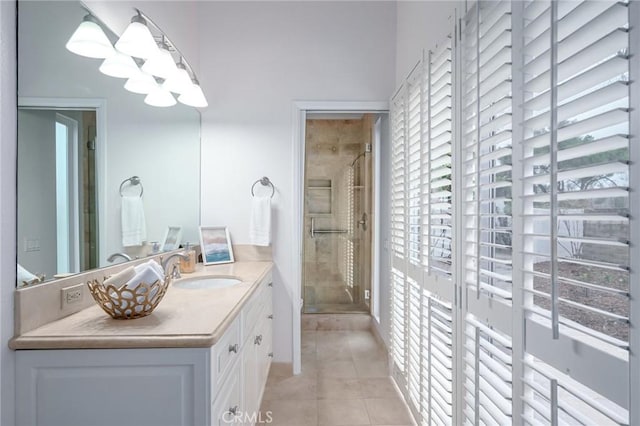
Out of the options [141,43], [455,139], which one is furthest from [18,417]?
[455,139]

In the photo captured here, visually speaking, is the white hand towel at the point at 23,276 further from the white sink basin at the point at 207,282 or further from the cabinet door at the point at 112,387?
the white sink basin at the point at 207,282

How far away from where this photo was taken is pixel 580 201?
840mm

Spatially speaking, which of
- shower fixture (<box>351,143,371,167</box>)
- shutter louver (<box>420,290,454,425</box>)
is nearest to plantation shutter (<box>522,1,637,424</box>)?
shutter louver (<box>420,290,454,425</box>)

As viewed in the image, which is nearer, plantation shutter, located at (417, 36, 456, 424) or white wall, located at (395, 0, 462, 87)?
plantation shutter, located at (417, 36, 456, 424)

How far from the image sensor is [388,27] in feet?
8.69

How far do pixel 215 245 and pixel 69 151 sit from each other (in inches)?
54.9

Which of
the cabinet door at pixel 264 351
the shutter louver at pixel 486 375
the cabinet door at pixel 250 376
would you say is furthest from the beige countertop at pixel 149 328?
the shutter louver at pixel 486 375

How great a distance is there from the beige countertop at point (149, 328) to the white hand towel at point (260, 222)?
110cm

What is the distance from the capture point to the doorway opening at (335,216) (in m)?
3.89

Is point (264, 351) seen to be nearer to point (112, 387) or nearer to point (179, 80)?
point (112, 387)

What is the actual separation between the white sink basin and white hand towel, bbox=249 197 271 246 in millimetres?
518

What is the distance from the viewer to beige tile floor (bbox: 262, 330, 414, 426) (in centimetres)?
207

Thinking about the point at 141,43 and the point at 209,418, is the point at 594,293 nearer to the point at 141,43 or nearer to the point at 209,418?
the point at 209,418

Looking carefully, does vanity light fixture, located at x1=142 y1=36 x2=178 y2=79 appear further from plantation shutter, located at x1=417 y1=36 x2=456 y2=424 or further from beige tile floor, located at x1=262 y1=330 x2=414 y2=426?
beige tile floor, located at x1=262 y1=330 x2=414 y2=426
